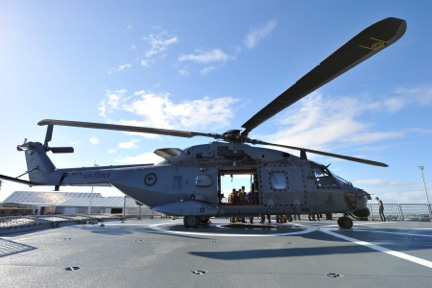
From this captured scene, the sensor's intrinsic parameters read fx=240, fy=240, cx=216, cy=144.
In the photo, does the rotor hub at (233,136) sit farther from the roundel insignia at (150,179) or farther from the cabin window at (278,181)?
the roundel insignia at (150,179)

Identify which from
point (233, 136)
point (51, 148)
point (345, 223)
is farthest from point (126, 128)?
point (345, 223)

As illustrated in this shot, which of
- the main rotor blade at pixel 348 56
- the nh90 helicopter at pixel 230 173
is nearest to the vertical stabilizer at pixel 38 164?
the nh90 helicopter at pixel 230 173

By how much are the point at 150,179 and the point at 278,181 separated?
604 centimetres

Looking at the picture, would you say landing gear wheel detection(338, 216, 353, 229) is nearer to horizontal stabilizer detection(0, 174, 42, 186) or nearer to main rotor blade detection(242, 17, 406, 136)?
main rotor blade detection(242, 17, 406, 136)

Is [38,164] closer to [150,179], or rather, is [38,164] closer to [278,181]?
[150,179]

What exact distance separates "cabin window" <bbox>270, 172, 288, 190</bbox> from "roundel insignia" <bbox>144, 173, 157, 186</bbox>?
18.1 ft

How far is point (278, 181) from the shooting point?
10.8m

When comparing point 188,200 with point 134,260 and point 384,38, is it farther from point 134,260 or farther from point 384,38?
point 384,38

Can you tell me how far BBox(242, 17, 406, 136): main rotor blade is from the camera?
16.5 ft

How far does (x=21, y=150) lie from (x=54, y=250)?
11832 millimetres

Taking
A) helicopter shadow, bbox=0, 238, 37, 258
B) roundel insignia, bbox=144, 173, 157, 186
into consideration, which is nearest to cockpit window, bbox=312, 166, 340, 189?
roundel insignia, bbox=144, 173, 157, 186

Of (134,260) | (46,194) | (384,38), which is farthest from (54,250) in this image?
(46,194)

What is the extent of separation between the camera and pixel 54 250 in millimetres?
4953

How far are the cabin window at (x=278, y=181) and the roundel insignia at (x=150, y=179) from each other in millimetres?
5528
